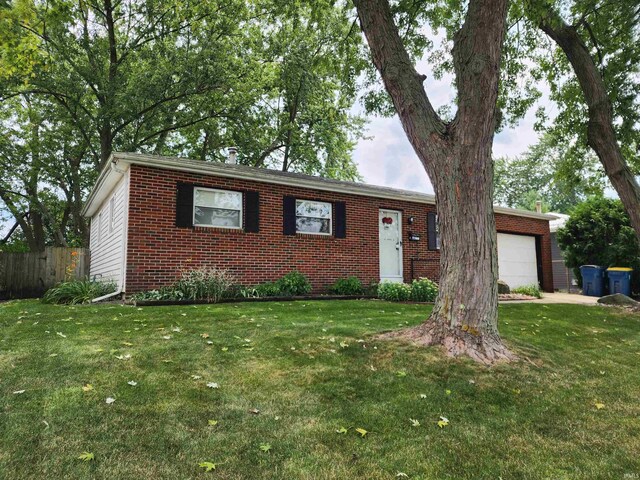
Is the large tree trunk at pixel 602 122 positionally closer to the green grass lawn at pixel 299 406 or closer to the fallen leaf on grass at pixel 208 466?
the green grass lawn at pixel 299 406

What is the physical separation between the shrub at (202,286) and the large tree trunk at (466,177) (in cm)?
470

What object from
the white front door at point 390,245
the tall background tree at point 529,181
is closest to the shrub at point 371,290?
the white front door at point 390,245

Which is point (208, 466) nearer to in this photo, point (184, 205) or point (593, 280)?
point (184, 205)

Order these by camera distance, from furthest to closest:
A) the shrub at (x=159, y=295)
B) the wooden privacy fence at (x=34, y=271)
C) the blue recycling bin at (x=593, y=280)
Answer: the blue recycling bin at (x=593, y=280), the wooden privacy fence at (x=34, y=271), the shrub at (x=159, y=295)

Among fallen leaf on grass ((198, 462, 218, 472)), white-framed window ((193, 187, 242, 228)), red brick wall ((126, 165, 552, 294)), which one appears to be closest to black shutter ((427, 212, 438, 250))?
red brick wall ((126, 165, 552, 294))

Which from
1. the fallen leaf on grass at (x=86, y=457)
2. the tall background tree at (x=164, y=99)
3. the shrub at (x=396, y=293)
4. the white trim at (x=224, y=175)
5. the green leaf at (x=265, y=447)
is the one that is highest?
the tall background tree at (x=164, y=99)

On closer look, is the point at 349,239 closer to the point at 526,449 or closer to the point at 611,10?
the point at 611,10

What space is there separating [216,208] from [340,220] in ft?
10.9

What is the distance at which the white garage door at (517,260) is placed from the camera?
14570 millimetres

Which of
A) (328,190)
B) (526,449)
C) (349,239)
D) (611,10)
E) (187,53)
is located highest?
(187,53)

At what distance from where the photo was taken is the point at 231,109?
17438mm

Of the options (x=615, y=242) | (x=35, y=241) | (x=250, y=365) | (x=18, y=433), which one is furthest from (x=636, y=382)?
(x=35, y=241)

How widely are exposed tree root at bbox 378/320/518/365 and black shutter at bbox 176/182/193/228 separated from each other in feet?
20.0

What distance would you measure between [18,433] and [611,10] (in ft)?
41.2
